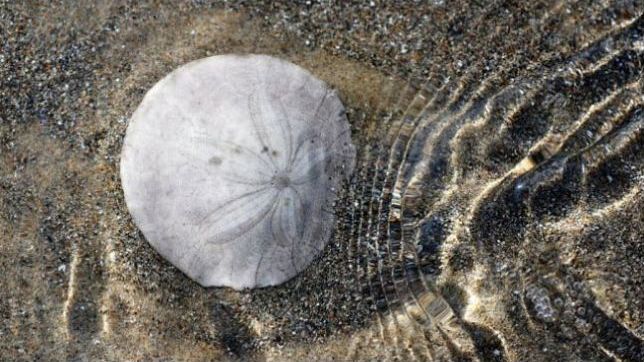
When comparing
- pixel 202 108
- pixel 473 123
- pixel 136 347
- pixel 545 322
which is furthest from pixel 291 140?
pixel 545 322

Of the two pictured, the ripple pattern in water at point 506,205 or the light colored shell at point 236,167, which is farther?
the ripple pattern in water at point 506,205

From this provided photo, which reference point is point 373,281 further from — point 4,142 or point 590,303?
point 4,142

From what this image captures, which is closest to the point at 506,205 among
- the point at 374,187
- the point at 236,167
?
the point at 374,187

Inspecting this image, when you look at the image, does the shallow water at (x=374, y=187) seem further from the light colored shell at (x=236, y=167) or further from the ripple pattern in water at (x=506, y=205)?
the light colored shell at (x=236, y=167)

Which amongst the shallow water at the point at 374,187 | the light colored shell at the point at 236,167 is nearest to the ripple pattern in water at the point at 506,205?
the shallow water at the point at 374,187

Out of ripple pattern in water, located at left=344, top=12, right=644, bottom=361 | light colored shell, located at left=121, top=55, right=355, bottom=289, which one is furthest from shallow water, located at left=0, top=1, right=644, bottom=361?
light colored shell, located at left=121, top=55, right=355, bottom=289

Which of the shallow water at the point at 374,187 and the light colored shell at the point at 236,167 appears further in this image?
the shallow water at the point at 374,187
